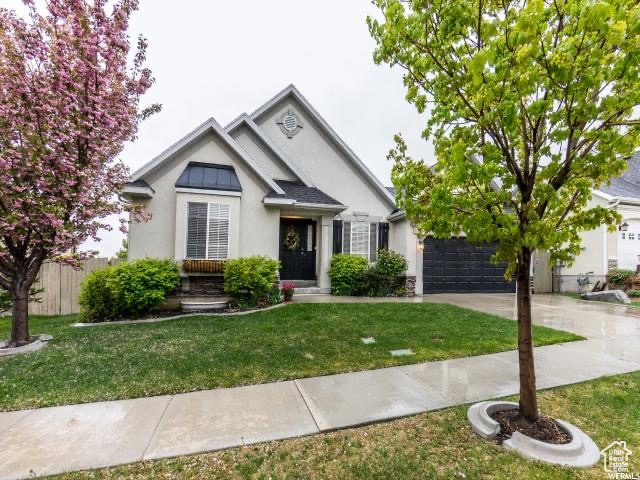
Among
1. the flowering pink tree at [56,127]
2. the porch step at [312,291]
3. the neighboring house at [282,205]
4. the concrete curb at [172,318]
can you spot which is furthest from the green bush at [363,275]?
the flowering pink tree at [56,127]

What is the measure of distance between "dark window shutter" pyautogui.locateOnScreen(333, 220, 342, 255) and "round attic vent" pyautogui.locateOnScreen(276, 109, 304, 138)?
187 inches

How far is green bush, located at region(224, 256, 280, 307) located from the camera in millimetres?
9648

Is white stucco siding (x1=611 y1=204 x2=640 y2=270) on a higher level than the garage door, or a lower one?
higher

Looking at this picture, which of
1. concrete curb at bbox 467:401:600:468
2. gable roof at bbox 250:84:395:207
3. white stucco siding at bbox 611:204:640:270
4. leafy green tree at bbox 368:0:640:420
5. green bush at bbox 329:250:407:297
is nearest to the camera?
leafy green tree at bbox 368:0:640:420

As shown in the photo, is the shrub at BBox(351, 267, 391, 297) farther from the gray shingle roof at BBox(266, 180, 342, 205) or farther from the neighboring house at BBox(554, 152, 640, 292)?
the neighboring house at BBox(554, 152, 640, 292)

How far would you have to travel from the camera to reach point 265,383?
4.45m

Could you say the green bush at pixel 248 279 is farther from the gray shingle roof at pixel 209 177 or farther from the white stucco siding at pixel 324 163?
the white stucco siding at pixel 324 163

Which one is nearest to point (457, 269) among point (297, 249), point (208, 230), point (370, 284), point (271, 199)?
point (370, 284)

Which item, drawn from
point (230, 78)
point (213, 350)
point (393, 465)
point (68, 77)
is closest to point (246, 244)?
point (213, 350)

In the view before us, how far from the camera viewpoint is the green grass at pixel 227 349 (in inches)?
174

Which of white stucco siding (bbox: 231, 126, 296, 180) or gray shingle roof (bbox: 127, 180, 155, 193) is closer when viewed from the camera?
gray shingle roof (bbox: 127, 180, 155, 193)

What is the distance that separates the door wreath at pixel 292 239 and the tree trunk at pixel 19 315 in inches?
323

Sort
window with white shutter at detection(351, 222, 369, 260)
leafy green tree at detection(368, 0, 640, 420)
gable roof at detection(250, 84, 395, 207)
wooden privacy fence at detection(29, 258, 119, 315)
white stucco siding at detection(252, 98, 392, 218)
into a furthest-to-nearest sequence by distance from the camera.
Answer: white stucco siding at detection(252, 98, 392, 218)
gable roof at detection(250, 84, 395, 207)
window with white shutter at detection(351, 222, 369, 260)
wooden privacy fence at detection(29, 258, 119, 315)
leafy green tree at detection(368, 0, 640, 420)

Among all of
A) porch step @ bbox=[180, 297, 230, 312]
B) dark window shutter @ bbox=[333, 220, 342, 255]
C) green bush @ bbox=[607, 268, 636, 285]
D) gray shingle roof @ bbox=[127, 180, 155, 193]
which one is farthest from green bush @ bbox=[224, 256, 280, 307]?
green bush @ bbox=[607, 268, 636, 285]
